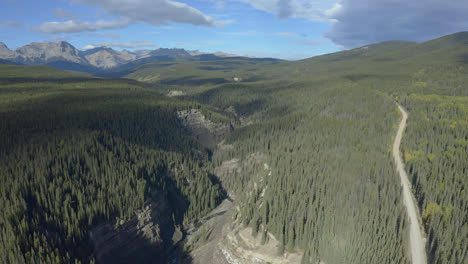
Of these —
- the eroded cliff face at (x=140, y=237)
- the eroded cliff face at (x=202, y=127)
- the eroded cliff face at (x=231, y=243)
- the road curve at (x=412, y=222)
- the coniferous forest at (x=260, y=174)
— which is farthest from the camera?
the eroded cliff face at (x=202, y=127)

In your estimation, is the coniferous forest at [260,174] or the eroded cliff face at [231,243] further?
the eroded cliff face at [231,243]

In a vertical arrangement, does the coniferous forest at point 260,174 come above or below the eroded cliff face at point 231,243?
above

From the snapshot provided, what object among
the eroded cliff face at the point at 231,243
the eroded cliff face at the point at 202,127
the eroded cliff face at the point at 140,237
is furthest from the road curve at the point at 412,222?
the eroded cliff face at the point at 202,127

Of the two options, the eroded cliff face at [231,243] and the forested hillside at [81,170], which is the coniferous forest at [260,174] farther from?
the eroded cliff face at [231,243]

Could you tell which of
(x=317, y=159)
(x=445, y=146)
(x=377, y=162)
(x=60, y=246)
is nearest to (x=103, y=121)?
(x=60, y=246)

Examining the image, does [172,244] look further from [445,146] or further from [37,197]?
[445,146]

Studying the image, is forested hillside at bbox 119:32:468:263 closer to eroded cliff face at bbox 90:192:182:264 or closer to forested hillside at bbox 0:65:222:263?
forested hillside at bbox 0:65:222:263

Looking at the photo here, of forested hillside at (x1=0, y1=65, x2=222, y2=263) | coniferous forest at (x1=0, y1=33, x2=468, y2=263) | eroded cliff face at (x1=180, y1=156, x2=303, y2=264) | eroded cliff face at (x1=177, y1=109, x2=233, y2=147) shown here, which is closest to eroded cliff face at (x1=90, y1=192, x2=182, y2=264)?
forested hillside at (x1=0, y1=65, x2=222, y2=263)
